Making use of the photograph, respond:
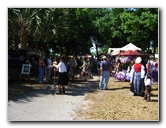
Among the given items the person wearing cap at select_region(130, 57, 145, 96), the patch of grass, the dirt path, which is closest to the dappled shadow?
the dirt path

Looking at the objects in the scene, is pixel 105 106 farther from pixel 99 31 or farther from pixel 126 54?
pixel 126 54

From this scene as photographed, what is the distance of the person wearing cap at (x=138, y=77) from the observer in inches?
384

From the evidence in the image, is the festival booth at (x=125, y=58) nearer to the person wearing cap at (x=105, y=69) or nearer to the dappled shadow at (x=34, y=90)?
the person wearing cap at (x=105, y=69)

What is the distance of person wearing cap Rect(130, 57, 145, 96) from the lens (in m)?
9.77

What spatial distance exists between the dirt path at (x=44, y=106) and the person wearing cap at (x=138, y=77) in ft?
5.09

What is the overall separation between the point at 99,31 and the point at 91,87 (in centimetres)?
392

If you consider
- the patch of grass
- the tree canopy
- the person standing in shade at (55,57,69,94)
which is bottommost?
the patch of grass

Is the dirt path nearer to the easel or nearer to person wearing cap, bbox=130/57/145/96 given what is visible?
the easel

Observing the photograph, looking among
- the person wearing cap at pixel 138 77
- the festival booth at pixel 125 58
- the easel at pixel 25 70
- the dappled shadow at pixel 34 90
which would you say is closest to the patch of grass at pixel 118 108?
the person wearing cap at pixel 138 77

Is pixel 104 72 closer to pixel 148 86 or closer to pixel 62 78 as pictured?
pixel 62 78

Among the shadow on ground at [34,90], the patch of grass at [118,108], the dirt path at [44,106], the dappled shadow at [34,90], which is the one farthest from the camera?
the shadow on ground at [34,90]

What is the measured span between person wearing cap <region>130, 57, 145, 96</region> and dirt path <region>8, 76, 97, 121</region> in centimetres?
155

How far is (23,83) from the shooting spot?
10.6 m
